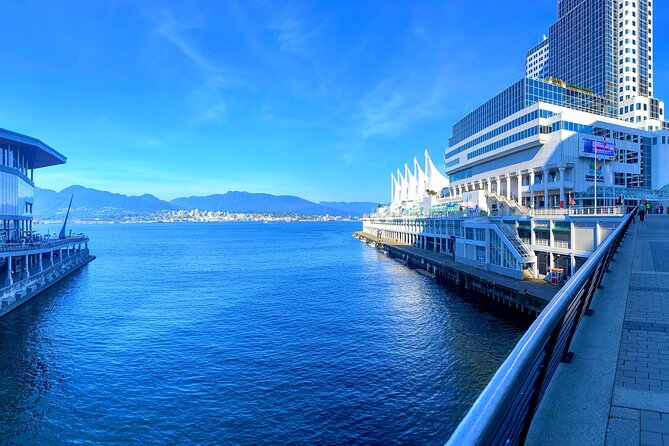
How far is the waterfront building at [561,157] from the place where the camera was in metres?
42.4

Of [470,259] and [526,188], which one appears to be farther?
[526,188]

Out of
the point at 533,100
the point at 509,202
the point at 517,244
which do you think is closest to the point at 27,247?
the point at 517,244

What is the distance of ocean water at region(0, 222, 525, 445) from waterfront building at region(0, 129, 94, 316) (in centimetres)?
214

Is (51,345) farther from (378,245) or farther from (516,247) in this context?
(378,245)

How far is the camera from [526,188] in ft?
217

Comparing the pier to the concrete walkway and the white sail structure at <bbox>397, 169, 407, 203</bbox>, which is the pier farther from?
the white sail structure at <bbox>397, 169, 407, 203</bbox>

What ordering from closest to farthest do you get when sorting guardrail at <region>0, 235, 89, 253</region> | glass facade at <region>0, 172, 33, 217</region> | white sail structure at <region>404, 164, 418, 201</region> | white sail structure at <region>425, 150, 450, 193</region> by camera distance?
guardrail at <region>0, 235, 89, 253</region> < glass facade at <region>0, 172, 33, 217</region> < white sail structure at <region>425, 150, 450, 193</region> < white sail structure at <region>404, 164, 418, 201</region>

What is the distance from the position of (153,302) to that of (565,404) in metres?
44.4

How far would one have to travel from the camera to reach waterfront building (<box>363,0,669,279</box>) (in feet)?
139

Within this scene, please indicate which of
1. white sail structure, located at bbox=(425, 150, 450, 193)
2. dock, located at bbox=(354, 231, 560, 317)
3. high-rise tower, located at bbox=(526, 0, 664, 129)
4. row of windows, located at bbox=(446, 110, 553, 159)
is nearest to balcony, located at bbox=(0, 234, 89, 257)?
dock, located at bbox=(354, 231, 560, 317)

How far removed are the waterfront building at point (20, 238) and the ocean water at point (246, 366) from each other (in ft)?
7.03

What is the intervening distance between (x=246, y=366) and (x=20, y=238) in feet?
152

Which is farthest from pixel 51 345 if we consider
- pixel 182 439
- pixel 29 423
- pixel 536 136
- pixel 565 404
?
pixel 536 136

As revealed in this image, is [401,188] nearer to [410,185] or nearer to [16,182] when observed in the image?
[410,185]
